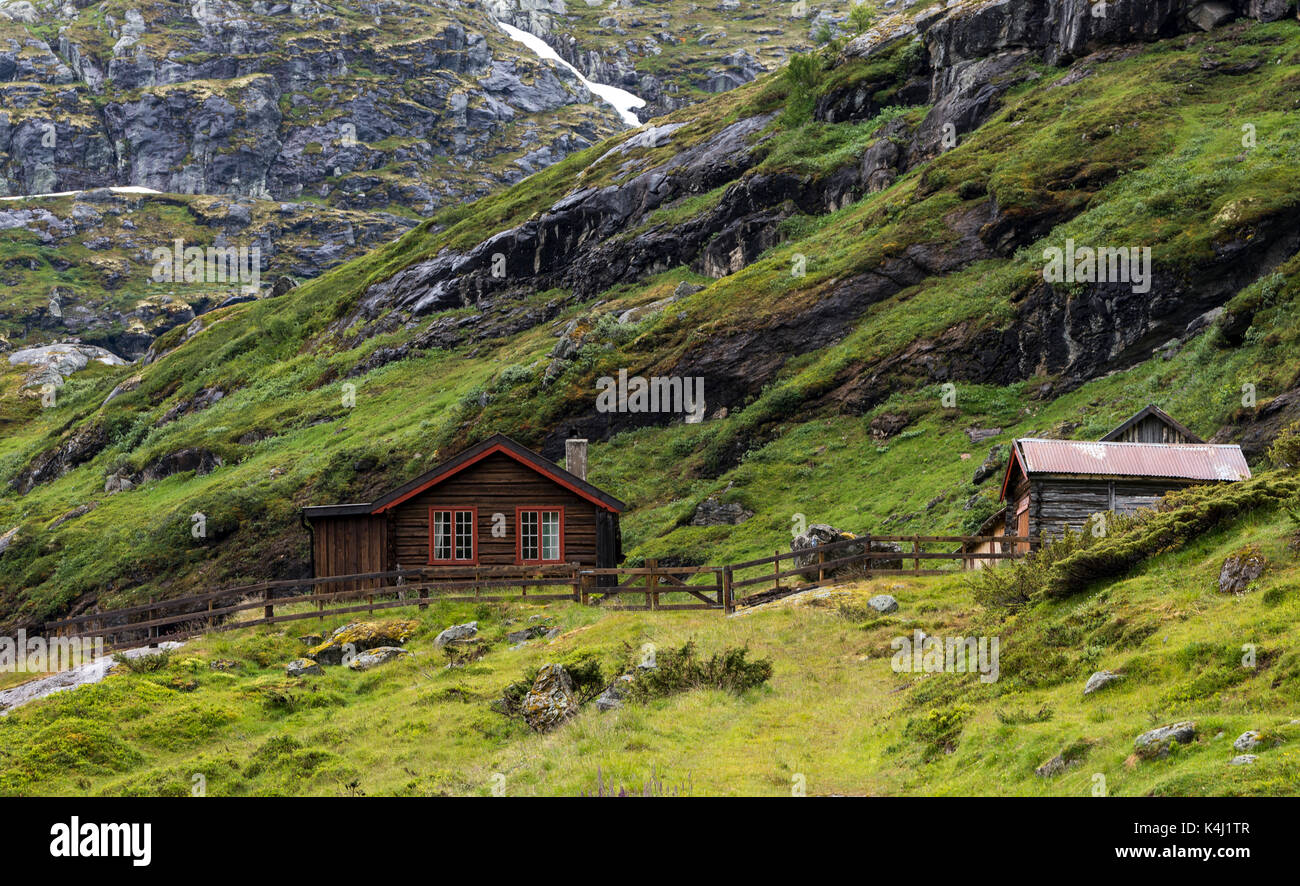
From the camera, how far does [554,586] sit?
32.9 metres

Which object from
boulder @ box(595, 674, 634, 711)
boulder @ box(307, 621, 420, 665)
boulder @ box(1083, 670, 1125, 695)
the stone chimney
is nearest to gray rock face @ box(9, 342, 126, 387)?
the stone chimney

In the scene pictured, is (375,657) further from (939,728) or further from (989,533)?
(989,533)

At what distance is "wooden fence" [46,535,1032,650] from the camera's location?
29375 millimetres

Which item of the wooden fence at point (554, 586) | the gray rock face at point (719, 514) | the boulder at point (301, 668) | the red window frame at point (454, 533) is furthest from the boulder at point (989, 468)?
the boulder at point (301, 668)

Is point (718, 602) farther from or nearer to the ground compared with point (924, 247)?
nearer to the ground

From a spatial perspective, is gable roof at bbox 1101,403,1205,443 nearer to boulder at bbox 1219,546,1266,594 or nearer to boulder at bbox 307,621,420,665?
boulder at bbox 1219,546,1266,594

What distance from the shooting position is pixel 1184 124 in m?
59.5

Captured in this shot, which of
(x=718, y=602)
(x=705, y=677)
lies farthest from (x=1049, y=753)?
(x=718, y=602)

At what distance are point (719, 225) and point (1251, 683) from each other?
7226 cm

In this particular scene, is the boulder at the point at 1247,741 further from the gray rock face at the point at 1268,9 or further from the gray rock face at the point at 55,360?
the gray rock face at the point at 55,360

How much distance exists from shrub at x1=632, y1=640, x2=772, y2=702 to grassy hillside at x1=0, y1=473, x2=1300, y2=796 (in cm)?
38

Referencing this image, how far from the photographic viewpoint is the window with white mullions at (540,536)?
35594 millimetres

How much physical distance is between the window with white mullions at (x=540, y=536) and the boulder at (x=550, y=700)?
583 inches
